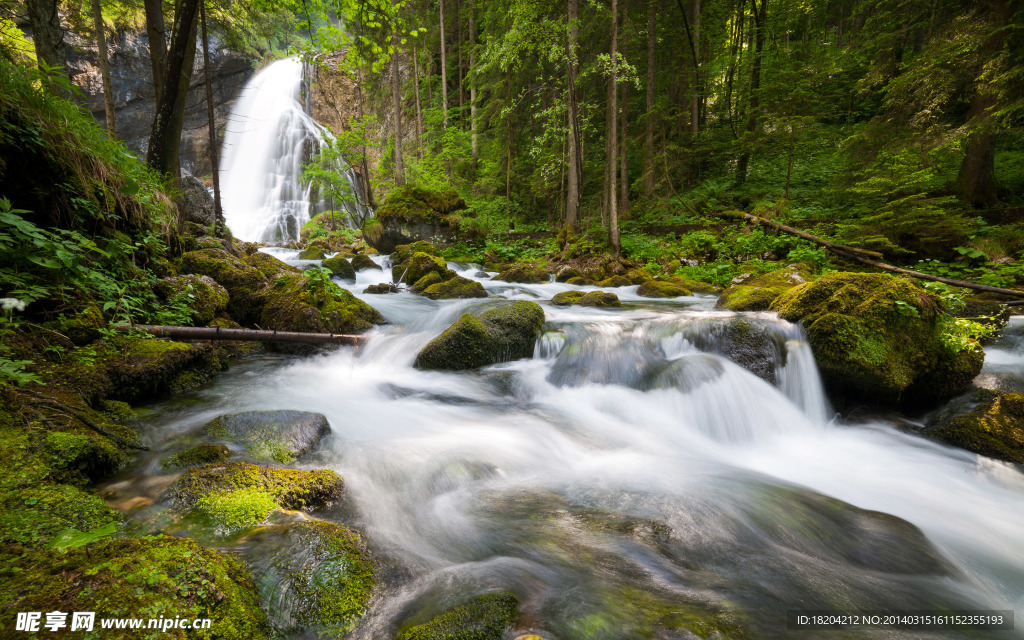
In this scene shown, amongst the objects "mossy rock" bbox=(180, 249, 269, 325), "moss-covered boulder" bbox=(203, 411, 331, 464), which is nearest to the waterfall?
"mossy rock" bbox=(180, 249, 269, 325)

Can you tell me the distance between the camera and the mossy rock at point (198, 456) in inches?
107

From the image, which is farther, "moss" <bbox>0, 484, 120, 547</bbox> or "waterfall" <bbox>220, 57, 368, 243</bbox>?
"waterfall" <bbox>220, 57, 368, 243</bbox>

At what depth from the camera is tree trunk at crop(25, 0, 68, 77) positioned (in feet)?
21.6

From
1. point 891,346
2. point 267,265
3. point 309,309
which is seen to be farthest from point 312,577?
point 267,265

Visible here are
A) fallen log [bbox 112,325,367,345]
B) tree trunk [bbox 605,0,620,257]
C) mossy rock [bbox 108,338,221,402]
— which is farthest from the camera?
tree trunk [bbox 605,0,620,257]

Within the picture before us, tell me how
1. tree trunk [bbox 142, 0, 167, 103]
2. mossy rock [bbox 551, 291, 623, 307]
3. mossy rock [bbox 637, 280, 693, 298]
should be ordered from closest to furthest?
1. tree trunk [bbox 142, 0, 167, 103]
2. mossy rock [bbox 551, 291, 623, 307]
3. mossy rock [bbox 637, 280, 693, 298]

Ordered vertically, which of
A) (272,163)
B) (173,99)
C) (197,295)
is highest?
(272,163)

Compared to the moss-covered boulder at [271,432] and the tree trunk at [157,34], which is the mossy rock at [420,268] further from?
the moss-covered boulder at [271,432]

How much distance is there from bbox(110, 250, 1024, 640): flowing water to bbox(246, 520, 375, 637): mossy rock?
109 mm

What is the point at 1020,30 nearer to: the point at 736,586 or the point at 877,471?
the point at 877,471

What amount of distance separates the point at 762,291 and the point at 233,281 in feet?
30.4

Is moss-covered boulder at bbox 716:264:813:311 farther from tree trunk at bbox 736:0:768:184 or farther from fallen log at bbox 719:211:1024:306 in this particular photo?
tree trunk at bbox 736:0:768:184

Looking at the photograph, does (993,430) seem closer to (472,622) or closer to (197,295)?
(472,622)

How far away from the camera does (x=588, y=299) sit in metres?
9.74
